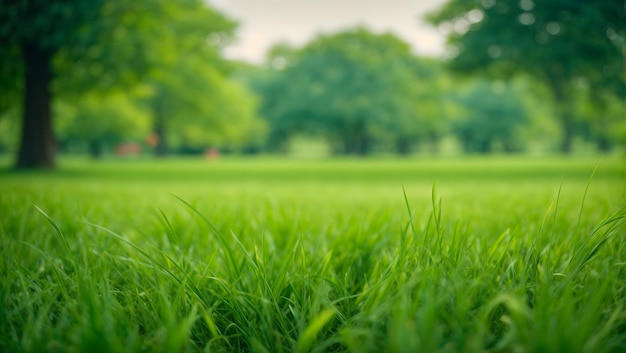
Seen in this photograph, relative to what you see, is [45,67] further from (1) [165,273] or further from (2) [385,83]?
(2) [385,83]

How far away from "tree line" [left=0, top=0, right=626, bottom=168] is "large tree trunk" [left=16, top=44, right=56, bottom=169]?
36 mm

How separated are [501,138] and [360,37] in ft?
110

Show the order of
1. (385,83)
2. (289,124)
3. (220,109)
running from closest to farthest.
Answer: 1. (220,109)
2. (385,83)
3. (289,124)

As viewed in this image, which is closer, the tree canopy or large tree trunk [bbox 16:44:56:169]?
the tree canopy

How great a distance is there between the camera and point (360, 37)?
3525 centimetres

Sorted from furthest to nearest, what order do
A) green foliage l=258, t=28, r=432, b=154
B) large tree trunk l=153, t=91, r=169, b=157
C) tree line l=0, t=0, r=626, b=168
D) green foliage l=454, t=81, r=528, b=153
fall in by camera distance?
green foliage l=454, t=81, r=528, b=153 → green foliage l=258, t=28, r=432, b=154 → large tree trunk l=153, t=91, r=169, b=157 → tree line l=0, t=0, r=626, b=168

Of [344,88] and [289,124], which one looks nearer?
[344,88]

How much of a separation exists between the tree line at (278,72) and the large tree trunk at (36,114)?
1.4 inches

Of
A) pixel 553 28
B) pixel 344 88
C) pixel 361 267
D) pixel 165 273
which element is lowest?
pixel 361 267

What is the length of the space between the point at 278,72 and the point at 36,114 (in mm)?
34109

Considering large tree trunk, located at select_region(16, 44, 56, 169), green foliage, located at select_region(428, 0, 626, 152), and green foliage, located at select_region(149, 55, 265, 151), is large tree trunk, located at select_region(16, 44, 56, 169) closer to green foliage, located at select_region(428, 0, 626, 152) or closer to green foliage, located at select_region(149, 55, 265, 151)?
green foliage, located at select_region(149, 55, 265, 151)

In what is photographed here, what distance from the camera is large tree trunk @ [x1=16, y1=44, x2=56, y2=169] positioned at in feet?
39.3

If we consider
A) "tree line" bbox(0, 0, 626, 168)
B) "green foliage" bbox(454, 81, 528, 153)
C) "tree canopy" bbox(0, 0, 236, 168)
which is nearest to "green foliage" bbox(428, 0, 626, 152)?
"tree line" bbox(0, 0, 626, 168)

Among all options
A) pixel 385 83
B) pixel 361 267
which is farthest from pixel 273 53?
pixel 361 267
